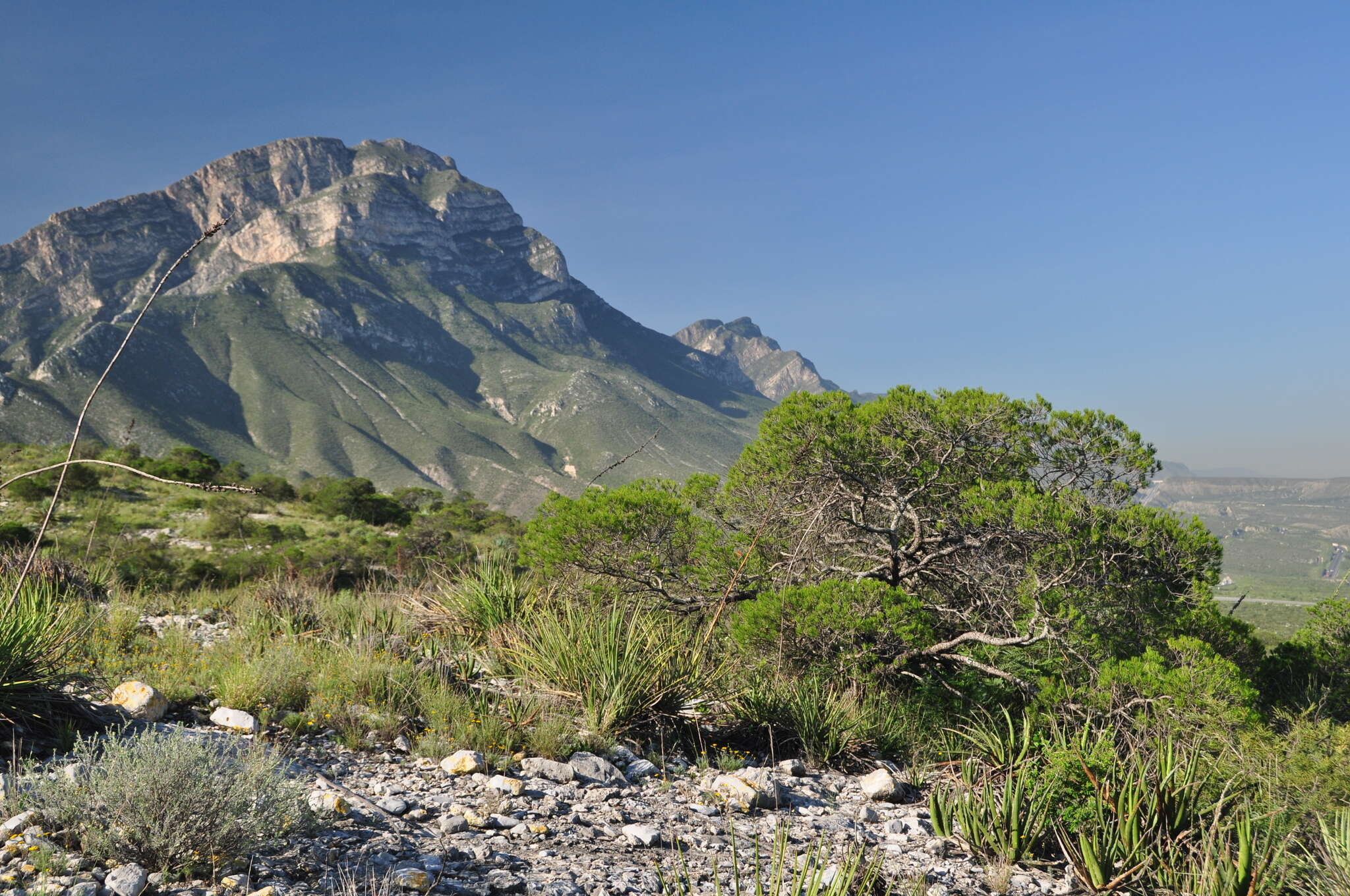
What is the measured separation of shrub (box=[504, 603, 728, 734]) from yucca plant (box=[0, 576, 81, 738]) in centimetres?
288

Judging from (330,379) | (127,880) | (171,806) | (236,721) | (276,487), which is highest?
(330,379)

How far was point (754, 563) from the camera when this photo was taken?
9.30m

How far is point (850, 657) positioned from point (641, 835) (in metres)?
4.22

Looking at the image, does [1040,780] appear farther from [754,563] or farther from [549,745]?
[754,563]

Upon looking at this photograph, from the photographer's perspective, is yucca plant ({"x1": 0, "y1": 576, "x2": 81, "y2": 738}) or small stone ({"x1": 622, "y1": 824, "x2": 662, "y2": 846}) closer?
small stone ({"x1": 622, "y1": 824, "x2": 662, "y2": 846})

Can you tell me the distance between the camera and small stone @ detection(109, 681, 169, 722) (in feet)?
14.9

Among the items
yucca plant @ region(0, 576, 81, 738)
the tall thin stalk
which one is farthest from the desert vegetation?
the tall thin stalk

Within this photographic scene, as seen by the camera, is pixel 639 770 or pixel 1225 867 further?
pixel 639 770

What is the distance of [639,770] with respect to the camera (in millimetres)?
4848

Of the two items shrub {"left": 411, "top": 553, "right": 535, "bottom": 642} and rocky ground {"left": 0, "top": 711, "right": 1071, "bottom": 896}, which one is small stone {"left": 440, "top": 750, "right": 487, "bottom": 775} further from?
shrub {"left": 411, "top": 553, "right": 535, "bottom": 642}

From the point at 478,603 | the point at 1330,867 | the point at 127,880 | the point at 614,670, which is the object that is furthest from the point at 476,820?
the point at 1330,867

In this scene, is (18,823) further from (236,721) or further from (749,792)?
(749,792)

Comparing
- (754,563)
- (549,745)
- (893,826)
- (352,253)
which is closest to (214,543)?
(754,563)

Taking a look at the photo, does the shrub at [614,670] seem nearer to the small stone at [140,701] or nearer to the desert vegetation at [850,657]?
the desert vegetation at [850,657]
